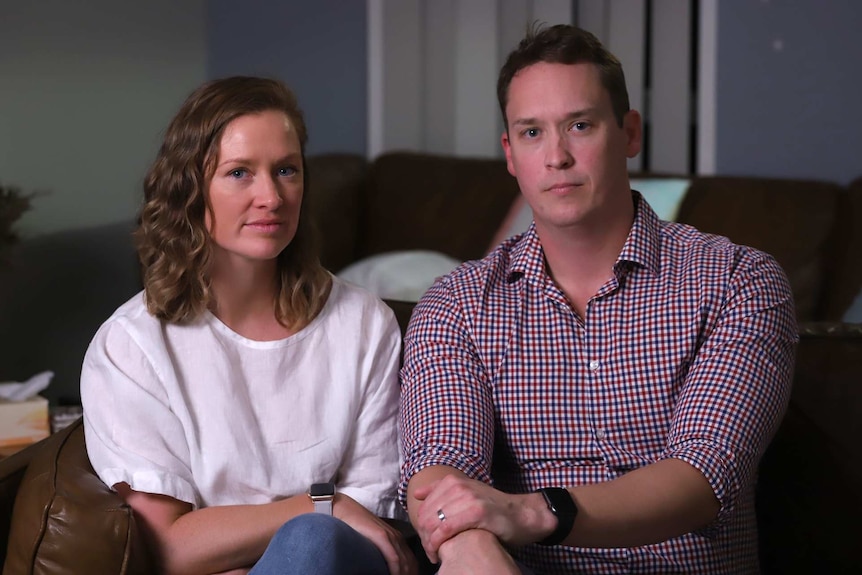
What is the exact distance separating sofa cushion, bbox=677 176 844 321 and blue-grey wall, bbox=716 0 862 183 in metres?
0.21

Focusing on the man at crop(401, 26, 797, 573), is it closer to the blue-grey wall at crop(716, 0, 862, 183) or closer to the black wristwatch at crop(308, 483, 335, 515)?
the black wristwatch at crop(308, 483, 335, 515)

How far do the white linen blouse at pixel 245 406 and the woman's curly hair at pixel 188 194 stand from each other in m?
0.04

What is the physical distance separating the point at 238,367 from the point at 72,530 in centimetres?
36

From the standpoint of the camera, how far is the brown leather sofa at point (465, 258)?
5.56 feet

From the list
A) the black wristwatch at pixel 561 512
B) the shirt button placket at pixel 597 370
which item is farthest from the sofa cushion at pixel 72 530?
the shirt button placket at pixel 597 370

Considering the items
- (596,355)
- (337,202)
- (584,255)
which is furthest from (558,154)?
(337,202)

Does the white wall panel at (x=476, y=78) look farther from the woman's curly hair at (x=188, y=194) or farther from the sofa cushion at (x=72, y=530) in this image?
the sofa cushion at (x=72, y=530)

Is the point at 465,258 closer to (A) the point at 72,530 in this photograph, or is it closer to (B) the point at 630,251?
(B) the point at 630,251

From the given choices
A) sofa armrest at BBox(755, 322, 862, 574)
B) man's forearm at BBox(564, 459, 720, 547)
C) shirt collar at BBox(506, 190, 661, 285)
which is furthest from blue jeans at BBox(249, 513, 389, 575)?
sofa armrest at BBox(755, 322, 862, 574)

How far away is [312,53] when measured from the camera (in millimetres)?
4430

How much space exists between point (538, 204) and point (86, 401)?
0.76 m

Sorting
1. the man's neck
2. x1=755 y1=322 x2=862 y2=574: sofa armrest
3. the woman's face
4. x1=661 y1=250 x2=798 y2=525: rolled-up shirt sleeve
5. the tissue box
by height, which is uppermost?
the woman's face

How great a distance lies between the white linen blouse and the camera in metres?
1.75

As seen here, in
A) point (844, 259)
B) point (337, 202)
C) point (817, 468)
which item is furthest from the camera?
point (337, 202)
